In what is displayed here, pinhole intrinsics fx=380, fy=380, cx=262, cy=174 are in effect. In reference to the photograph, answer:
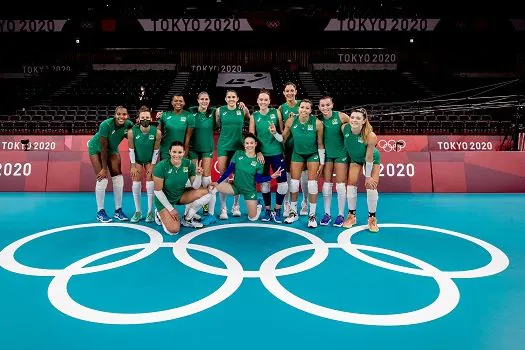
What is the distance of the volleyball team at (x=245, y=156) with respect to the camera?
508 centimetres

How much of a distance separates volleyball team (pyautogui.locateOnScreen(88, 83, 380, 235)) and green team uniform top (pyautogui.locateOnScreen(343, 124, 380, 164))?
12 millimetres

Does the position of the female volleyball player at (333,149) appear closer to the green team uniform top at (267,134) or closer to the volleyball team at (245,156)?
the volleyball team at (245,156)

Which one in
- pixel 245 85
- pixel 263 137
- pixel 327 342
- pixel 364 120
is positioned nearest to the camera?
pixel 327 342

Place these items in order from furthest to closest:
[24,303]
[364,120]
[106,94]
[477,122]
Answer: [106,94] → [477,122] → [364,120] → [24,303]

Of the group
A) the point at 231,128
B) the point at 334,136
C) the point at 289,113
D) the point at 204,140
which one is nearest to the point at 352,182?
the point at 334,136

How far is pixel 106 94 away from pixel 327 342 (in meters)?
20.5

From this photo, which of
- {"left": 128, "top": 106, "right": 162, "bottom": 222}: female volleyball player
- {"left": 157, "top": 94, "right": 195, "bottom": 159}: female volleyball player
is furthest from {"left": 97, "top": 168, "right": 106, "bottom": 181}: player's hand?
{"left": 157, "top": 94, "right": 195, "bottom": 159}: female volleyball player

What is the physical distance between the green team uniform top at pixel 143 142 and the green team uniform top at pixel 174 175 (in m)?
0.63

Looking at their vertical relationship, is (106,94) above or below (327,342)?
above

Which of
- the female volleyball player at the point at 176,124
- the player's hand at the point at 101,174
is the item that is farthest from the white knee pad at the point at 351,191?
the player's hand at the point at 101,174

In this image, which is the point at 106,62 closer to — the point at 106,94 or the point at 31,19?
the point at 31,19

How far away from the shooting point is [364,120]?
4926mm

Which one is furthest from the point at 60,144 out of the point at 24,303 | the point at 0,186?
the point at 24,303

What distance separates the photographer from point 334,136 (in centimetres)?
527
